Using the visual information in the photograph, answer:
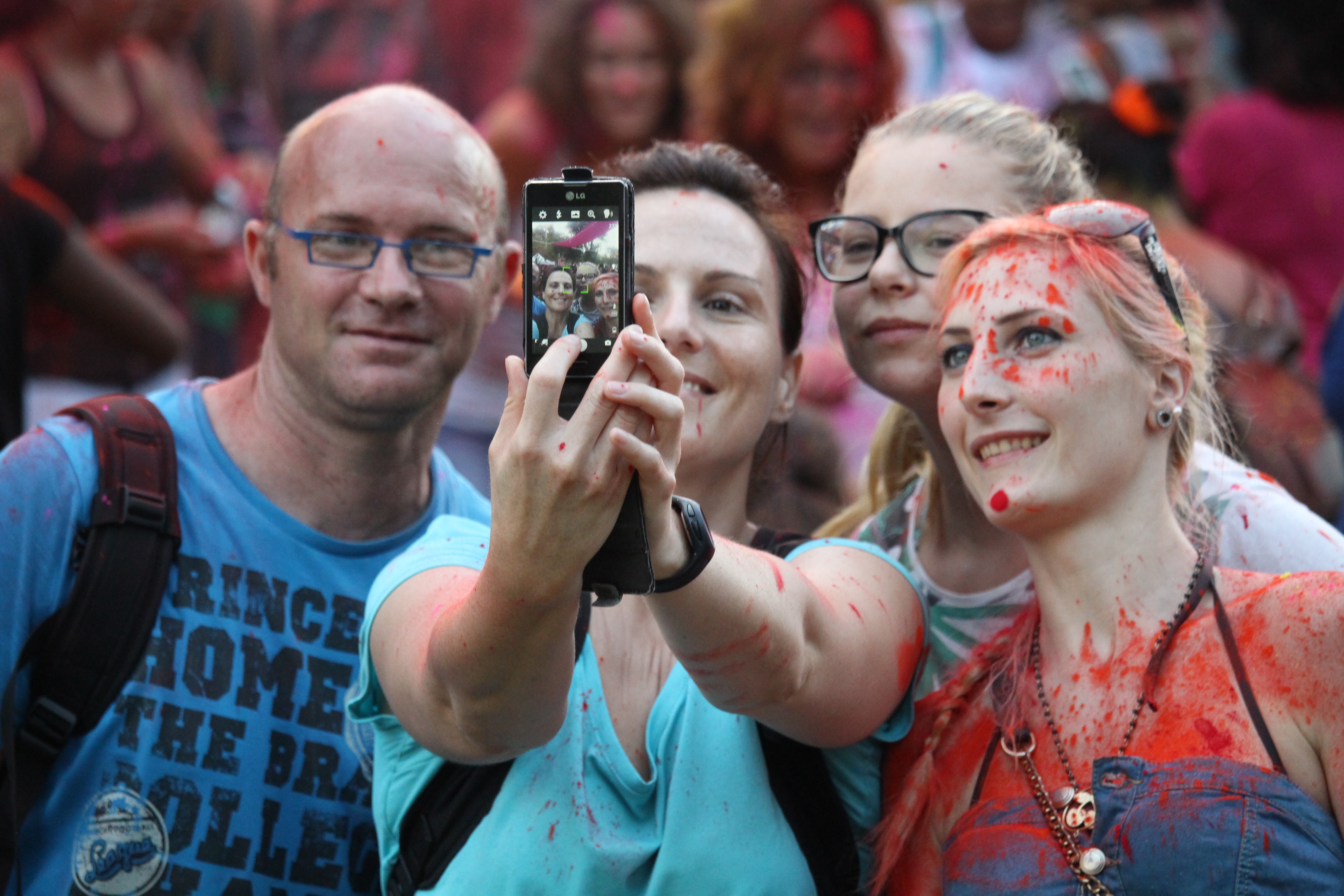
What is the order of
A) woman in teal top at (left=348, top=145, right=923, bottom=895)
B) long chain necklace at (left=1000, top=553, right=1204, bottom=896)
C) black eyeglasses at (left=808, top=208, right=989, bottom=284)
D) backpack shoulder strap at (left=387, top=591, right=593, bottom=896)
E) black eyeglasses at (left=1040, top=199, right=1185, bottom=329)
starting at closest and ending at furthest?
1. woman in teal top at (left=348, top=145, right=923, bottom=895)
2. long chain necklace at (left=1000, top=553, right=1204, bottom=896)
3. backpack shoulder strap at (left=387, top=591, right=593, bottom=896)
4. black eyeglasses at (left=1040, top=199, right=1185, bottom=329)
5. black eyeglasses at (left=808, top=208, right=989, bottom=284)

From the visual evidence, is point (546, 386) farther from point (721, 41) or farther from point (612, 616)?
point (721, 41)

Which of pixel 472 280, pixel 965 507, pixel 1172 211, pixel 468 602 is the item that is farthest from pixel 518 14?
pixel 468 602

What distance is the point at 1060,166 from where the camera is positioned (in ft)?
9.14

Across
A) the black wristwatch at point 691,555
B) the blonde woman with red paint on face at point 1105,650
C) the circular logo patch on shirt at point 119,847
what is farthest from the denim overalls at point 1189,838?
the circular logo patch on shirt at point 119,847

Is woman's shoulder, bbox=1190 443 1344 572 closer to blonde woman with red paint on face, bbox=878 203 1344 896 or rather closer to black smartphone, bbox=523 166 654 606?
blonde woman with red paint on face, bbox=878 203 1344 896

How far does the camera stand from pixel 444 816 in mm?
2012

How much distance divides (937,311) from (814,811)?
99 centimetres

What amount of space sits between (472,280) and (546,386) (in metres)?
1.39

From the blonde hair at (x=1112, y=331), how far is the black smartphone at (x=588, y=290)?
29.2 inches

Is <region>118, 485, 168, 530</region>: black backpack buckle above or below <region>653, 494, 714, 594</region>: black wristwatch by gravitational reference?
above

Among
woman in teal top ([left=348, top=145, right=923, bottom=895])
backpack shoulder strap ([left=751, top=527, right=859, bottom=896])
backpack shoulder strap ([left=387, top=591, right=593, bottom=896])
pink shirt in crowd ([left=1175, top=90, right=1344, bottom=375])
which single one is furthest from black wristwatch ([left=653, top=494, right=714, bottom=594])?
pink shirt in crowd ([left=1175, top=90, right=1344, bottom=375])

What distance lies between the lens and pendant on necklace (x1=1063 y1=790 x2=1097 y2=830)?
189 cm

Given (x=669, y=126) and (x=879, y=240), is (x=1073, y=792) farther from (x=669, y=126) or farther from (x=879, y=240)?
(x=669, y=126)

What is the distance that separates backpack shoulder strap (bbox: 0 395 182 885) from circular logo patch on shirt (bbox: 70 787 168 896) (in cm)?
11
